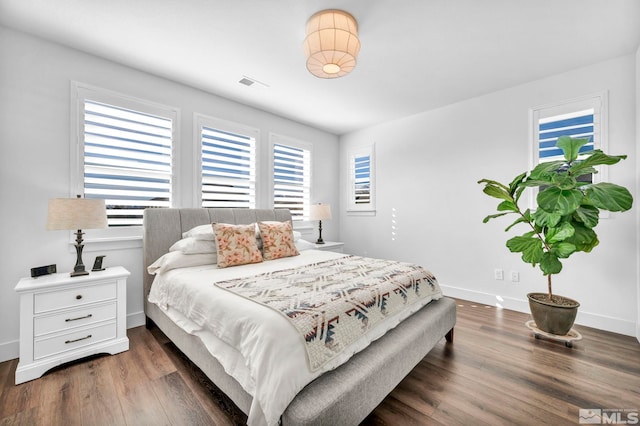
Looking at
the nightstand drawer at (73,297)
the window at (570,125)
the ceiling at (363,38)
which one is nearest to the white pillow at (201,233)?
the nightstand drawer at (73,297)

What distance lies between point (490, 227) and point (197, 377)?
3.53 meters

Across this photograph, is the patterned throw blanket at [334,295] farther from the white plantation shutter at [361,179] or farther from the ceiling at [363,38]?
the white plantation shutter at [361,179]

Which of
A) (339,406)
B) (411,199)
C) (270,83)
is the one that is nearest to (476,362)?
(339,406)

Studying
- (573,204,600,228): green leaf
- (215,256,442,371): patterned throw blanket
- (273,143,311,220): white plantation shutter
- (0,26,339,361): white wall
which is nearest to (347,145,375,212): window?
(273,143,311,220): white plantation shutter

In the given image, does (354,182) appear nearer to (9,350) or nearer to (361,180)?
(361,180)

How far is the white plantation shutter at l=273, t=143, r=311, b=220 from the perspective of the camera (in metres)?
4.15

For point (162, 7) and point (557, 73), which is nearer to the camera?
→ point (162, 7)

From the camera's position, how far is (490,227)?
3.37 m

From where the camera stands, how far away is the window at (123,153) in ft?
8.23

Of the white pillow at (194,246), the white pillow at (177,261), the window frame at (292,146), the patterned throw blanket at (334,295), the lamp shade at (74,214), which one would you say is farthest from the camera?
the window frame at (292,146)

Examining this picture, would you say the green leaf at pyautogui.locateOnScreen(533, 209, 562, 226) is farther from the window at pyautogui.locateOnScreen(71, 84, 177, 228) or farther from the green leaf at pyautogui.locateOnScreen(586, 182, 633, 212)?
the window at pyautogui.locateOnScreen(71, 84, 177, 228)

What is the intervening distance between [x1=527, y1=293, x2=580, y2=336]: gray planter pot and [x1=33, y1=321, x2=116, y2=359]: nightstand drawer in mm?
3781

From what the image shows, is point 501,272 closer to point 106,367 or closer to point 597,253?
point 597,253

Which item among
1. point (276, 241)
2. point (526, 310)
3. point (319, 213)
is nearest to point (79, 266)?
point (276, 241)
